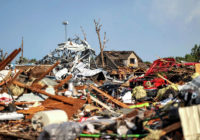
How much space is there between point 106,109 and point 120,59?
32315 mm

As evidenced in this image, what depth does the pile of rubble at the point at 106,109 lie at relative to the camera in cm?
480

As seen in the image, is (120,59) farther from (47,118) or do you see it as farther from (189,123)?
(189,123)

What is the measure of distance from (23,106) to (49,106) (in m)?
1.23

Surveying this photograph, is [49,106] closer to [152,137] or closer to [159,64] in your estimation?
[152,137]

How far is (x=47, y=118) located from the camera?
5.59 metres

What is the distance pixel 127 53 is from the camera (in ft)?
137

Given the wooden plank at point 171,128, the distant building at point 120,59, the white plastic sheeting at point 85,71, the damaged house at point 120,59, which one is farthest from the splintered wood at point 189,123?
the distant building at point 120,59

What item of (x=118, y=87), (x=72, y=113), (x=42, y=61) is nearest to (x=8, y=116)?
(x=72, y=113)

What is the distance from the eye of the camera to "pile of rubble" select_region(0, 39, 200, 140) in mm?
4801

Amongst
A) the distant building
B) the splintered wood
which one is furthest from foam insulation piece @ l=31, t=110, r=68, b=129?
the distant building

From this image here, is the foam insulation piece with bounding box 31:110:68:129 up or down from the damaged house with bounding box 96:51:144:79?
down

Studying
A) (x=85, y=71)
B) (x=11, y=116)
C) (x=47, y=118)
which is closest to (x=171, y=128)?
(x=47, y=118)

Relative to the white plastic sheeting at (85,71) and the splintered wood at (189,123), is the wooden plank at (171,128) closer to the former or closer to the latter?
the splintered wood at (189,123)

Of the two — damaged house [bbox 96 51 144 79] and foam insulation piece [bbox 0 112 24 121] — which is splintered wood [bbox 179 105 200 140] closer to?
foam insulation piece [bbox 0 112 24 121]
